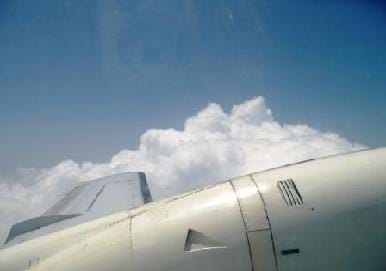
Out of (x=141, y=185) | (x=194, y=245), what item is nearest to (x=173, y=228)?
(x=194, y=245)

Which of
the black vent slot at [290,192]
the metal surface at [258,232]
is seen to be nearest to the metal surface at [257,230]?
the metal surface at [258,232]

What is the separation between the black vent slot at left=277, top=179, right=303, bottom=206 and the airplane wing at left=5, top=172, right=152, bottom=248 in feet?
15.9

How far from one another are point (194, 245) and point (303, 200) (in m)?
2.00

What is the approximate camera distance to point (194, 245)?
604 cm

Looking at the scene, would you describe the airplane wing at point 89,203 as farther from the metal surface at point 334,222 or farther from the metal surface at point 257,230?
the metal surface at point 334,222

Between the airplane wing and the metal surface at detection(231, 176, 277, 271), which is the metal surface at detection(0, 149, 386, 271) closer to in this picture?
the metal surface at detection(231, 176, 277, 271)

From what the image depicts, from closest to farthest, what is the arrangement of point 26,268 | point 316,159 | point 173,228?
point 173,228, point 26,268, point 316,159

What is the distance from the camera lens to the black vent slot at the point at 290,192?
6264 millimetres

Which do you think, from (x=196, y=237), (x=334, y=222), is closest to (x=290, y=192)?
(x=334, y=222)

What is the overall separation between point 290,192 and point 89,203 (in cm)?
654

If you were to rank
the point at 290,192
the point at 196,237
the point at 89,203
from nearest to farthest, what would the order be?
the point at 196,237 < the point at 290,192 < the point at 89,203

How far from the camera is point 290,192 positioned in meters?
6.46

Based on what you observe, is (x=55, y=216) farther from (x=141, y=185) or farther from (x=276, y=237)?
(x=276, y=237)

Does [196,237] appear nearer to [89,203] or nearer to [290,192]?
[290,192]
